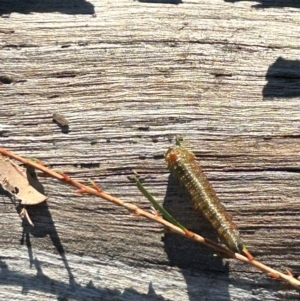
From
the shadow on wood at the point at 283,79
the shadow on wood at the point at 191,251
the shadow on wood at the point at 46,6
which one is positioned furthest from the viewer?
the shadow on wood at the point at 46,6

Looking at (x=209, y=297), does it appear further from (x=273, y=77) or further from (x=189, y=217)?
(x=273, y=77)

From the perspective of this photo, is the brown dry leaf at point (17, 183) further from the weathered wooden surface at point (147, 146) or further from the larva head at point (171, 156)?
the larva head at point (171, 156)

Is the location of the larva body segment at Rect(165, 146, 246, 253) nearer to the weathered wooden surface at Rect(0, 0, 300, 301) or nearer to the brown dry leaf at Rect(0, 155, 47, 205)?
the weathered wooden surface at Rect(0, 0, 300, 301)

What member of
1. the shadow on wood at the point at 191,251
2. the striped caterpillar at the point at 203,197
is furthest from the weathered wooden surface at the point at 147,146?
the striped caterpillar at the point at 203,197

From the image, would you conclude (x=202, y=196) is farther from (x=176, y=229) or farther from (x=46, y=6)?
(x=46, y=6)

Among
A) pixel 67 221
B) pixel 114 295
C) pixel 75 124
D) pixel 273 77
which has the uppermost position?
pixel 273 77

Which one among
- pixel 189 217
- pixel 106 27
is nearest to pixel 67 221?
pixel 189 217
